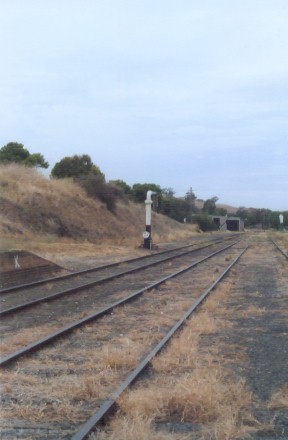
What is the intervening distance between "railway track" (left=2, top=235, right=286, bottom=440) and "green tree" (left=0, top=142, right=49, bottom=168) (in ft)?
186

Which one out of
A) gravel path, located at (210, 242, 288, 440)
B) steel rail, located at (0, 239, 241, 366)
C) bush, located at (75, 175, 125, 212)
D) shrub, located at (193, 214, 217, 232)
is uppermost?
bush, located at (75, 175, 125, 212)

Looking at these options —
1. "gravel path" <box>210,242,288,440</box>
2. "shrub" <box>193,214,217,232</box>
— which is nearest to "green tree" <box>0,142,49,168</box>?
"shrub" <box>193,214,217,232</box>

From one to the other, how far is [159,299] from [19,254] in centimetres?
595

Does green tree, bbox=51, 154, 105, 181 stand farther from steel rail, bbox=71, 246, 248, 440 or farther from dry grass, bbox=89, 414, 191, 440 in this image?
dry grass, bbox=89, 414, 191, 440

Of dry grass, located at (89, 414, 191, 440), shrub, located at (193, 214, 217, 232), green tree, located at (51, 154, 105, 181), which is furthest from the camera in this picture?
shrub, located at (193, 214, 217, 232)

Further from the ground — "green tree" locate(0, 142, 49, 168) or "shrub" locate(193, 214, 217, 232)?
"green tree" locate(0, 142, 49, 168)

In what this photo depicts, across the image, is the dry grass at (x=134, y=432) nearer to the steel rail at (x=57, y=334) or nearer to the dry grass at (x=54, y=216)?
the steel rail at (x=57, y=334)

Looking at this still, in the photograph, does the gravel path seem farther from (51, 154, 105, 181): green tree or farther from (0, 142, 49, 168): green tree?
(0, 142, 49, 168): green tree

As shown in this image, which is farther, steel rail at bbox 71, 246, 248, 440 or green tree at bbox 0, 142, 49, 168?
green tree at bbox 0, 142, 49, 168

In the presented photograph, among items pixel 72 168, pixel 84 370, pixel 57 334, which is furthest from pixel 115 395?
pixel 72 168

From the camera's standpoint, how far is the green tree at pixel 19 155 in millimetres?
65850

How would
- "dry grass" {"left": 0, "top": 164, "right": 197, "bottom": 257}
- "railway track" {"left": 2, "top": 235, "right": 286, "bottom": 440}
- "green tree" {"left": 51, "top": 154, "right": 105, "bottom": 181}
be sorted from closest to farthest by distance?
"railway track" {"left": 2, "top": 235, "right": 286, "bottom": 440} → "dry grass" {"left": 0, "top": 164, "right": 197, "bottom": 257} → "green tree" {"left": 51, "top": 154, "right": 105, "bottom": 181}

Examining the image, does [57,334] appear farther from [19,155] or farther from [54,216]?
[19,155]

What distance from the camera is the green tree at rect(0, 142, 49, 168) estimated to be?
216ft
